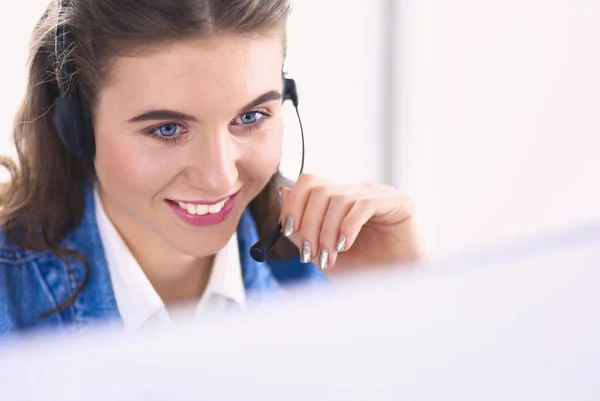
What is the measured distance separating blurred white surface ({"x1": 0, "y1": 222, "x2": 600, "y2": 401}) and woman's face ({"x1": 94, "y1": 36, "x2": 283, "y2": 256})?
538mm

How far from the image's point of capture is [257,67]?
93 cm

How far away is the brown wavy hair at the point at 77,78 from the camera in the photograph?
2.89ft

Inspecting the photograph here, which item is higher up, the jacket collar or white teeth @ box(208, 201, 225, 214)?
white teeth @ box(208, 201, 225, 214)

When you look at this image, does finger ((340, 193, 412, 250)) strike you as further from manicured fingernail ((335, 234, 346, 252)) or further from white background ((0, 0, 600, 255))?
white background ((0, 0, 600, 255))

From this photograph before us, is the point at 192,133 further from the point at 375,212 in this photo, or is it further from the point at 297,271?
the point at 297,271

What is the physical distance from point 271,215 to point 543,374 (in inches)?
38.2

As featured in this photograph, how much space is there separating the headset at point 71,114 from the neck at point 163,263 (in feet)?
0.60

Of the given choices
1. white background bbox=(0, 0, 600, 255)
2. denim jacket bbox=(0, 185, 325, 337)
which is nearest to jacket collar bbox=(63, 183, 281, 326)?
denim jacket bbox=(0, 185, 325, 337)

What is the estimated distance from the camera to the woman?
0.89 m

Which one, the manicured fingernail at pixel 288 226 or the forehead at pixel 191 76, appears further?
A: the manicured fingernail at pixel 288 226

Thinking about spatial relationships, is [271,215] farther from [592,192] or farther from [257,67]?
[592,192]

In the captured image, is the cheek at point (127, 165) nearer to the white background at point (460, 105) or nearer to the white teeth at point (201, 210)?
the white teeth at point (201, 210)

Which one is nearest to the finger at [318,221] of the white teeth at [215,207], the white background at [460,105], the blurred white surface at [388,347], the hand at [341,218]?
the hand at [341,218]

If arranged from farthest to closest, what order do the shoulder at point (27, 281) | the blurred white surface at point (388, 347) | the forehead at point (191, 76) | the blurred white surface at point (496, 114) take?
the blurred white surface at point (496, 114)
the shoulder at point (27, 281)
the forehead at point (191, 76)
the blurred white surface at point (388, 347)
